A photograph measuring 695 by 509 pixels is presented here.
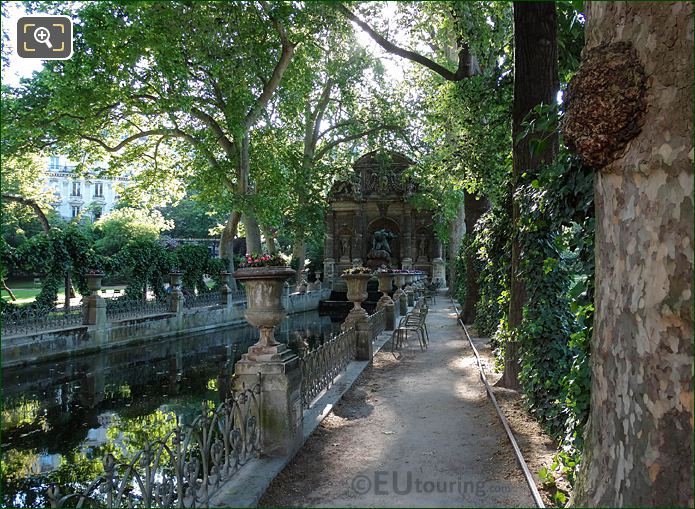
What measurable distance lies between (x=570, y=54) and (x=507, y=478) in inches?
278

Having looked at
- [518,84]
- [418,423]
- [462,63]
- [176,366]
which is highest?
[462,63]

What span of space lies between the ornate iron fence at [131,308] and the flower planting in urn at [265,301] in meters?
13.2

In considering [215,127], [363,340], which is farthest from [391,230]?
[363,340]

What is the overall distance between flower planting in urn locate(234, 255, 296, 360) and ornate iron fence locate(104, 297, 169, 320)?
13184 millimetres

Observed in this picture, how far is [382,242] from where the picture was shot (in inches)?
1358

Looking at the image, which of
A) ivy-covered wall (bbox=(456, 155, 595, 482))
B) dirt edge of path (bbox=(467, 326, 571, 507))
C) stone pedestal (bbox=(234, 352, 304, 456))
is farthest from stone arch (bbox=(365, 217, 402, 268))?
stone pedestal (bbox=(234, 352, 304, 456))

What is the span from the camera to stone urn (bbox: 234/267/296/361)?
5.10 metres

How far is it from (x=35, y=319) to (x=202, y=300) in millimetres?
8479

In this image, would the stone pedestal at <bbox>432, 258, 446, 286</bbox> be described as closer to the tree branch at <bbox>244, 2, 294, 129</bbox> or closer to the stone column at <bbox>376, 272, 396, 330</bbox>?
the tree branch at <bbox>244, 2, 294, 129</bbox>

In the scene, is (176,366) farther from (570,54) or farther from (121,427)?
(570,54)

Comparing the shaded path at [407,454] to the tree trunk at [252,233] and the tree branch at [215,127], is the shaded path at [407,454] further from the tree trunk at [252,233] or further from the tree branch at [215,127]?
the tree branch at [215,127]

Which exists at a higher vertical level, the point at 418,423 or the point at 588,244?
the point at 588,244

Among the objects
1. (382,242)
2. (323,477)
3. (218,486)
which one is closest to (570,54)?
(323,477)

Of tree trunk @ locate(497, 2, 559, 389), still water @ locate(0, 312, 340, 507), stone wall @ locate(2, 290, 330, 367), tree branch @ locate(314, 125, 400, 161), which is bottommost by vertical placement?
still water @ locate(0, 312, 340, 507)
